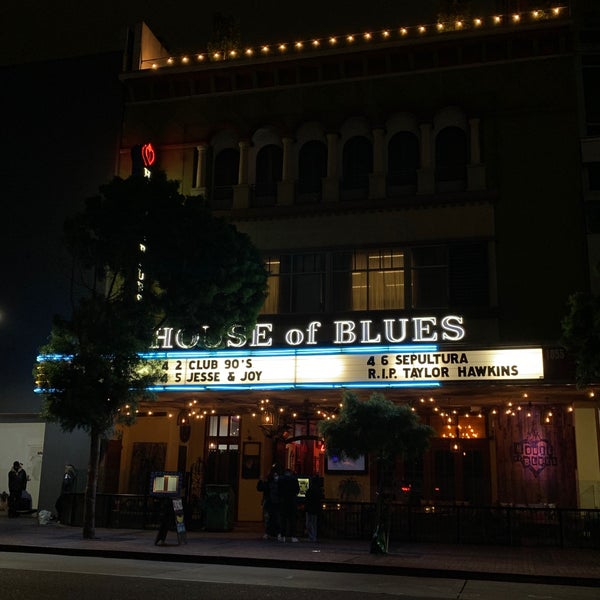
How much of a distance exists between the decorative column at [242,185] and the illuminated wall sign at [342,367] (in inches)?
238

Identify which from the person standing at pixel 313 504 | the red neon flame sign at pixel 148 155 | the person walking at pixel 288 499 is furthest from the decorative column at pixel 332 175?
the person standing at pixel 313 504

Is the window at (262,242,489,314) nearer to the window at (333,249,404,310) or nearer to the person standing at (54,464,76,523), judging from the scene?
the window at (333,249,404,310)

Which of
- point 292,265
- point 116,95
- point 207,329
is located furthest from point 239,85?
point 207,329

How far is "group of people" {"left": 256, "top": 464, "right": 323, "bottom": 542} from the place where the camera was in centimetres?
1869

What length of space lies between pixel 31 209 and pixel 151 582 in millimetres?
18050

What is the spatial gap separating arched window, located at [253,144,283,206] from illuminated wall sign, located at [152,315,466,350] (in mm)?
5263

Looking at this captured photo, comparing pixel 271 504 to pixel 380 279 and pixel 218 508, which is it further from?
pixel 380 279

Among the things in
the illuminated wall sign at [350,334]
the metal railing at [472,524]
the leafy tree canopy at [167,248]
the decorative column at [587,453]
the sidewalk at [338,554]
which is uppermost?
the leafy tree canopy at [167,248]

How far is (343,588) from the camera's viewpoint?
11.7m

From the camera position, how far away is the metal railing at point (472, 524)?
1827 cm

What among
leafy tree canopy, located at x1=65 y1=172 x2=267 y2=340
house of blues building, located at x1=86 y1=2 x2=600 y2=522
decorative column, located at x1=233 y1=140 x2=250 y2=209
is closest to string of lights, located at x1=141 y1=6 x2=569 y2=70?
house of blues building, located at x1=86 y1=2 x2=600 y2=522

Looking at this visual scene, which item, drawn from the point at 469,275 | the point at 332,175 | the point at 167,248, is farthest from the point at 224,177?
the point at 469,275

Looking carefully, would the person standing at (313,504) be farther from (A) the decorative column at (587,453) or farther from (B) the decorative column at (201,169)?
(B) the decorative column at (201,169)

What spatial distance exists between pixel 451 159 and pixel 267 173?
6.20 m
